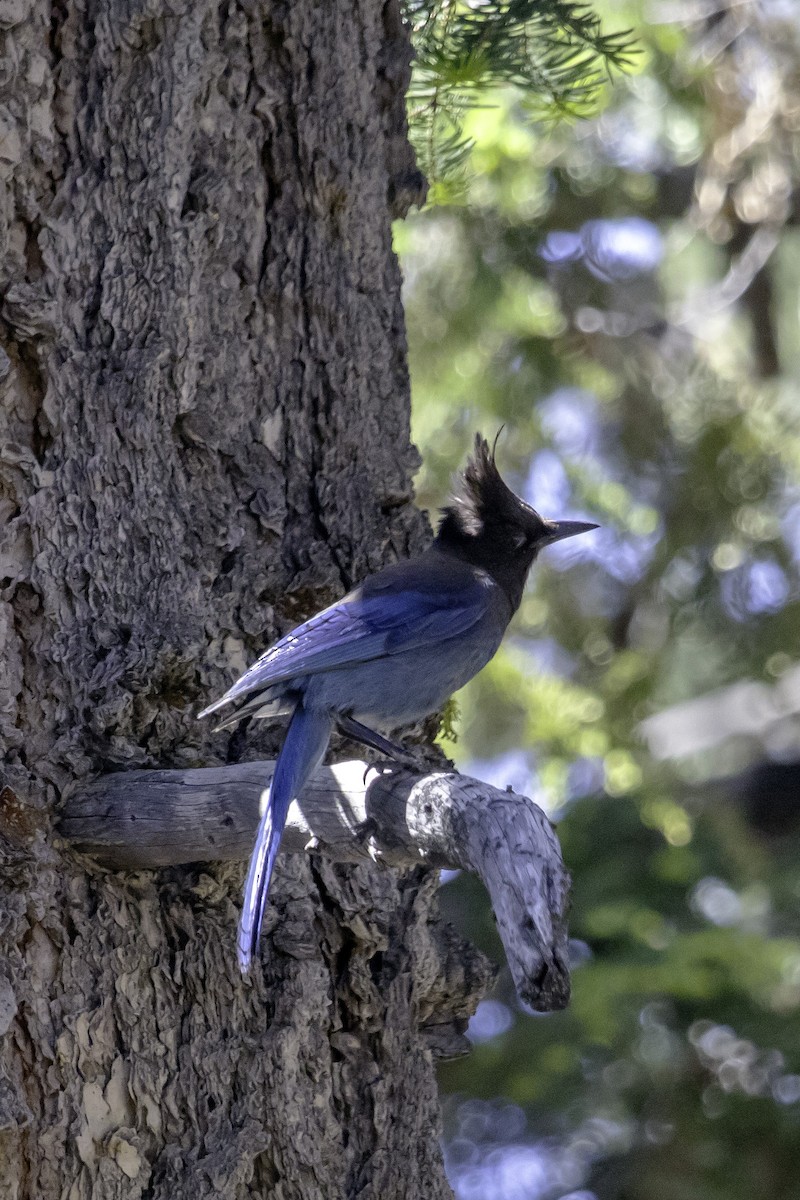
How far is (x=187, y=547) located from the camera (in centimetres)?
A: 260

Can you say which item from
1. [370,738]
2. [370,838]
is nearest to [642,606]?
[370,738]

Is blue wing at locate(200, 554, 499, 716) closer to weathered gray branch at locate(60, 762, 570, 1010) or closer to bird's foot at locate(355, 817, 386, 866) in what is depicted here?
weathered gray branch at locate(60, 762, 570, 1010)

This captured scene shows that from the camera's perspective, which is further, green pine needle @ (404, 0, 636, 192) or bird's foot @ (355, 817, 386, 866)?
green pine needle @ (404, 0, 636, 192)

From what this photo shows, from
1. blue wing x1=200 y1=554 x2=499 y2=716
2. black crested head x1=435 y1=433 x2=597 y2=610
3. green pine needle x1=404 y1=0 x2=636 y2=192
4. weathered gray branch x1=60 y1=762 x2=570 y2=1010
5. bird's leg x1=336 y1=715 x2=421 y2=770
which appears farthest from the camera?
black crested head x1=435 y1=433 x2=597 y2=610

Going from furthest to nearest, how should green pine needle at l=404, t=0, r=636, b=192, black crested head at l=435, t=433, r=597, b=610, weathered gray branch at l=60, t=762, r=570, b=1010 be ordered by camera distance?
black crested head at l=435, t=433, r=597, b=610 < green pine needle at l=404, t=0, r=636, b=192 < weathered gray branch at l=60, t=762, r=570, b=1010

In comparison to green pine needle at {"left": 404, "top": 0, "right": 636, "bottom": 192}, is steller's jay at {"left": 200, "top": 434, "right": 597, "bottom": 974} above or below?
below

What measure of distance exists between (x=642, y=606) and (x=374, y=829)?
3.49 metres

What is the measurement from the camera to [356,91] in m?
2.91

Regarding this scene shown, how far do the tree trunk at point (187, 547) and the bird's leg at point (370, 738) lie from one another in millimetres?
166

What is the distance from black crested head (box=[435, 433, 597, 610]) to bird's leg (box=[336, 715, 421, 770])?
0.76 meters

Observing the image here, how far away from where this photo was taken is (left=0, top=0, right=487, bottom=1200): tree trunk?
2.37m

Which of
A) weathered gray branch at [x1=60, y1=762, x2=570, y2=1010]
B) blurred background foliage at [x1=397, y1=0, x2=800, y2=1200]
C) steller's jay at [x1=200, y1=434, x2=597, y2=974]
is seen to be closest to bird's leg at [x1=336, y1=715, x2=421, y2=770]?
steller's jay at [x1=200, y1=434, x2=597, y2=974]

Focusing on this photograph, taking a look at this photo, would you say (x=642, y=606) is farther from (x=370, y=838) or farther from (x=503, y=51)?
(x=370, y=838)

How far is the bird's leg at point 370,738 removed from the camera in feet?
8.91
